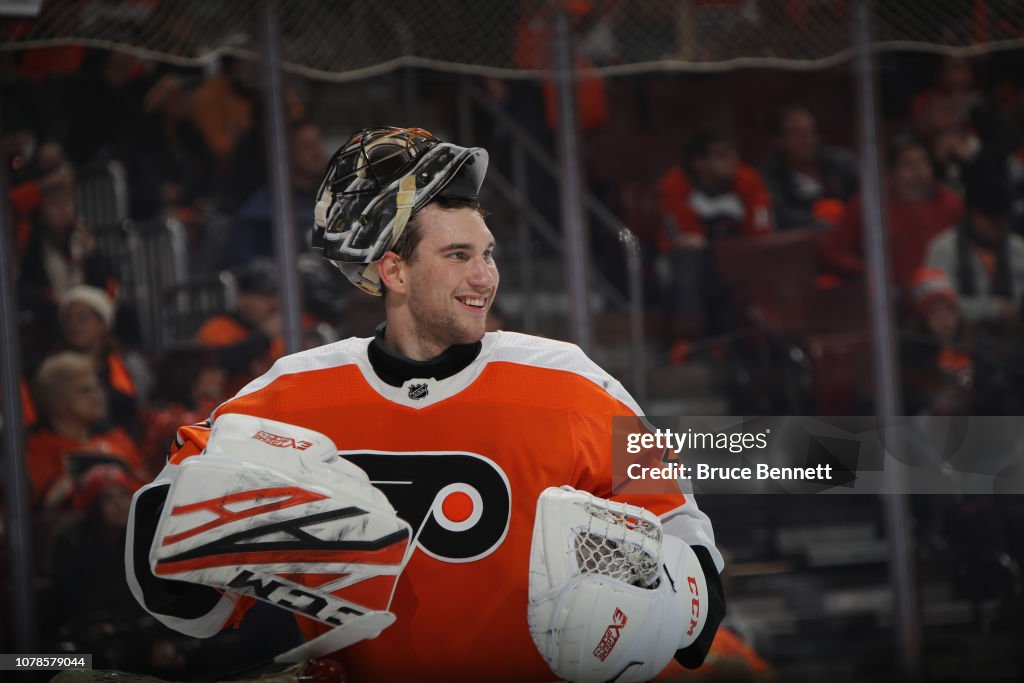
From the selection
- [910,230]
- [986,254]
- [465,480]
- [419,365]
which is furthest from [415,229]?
[986,254]

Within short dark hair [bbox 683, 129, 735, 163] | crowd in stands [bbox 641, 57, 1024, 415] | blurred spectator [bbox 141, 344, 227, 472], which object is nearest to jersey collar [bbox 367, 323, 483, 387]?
blurred spectator [bbox 141, 344, 227, 472]

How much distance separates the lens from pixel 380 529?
1314mm

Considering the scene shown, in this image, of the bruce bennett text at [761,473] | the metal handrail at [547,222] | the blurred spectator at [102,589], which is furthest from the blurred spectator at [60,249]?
the bruce bennett text at [761,473]

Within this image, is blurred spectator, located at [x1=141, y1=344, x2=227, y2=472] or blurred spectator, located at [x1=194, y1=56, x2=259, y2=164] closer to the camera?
blurred spectator, located at [x1=141, y1=344, x2=227, y2=472]

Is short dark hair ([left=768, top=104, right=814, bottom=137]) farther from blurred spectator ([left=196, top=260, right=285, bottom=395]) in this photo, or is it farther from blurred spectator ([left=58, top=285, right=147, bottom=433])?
blurred spectator ([left=58, top=285, right=147, bottom=433])

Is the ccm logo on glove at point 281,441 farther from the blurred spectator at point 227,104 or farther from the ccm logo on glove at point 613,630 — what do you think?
the blurred spectator at point 227,104

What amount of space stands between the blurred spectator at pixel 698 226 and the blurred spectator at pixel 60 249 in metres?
1.79

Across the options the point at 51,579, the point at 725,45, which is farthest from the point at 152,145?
the point at 725,45

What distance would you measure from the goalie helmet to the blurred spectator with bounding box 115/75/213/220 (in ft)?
6.97

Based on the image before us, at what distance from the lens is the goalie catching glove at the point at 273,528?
1305 millimetres

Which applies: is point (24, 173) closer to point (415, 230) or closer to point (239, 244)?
point (239, 244)

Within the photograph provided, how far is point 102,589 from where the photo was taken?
336 centimetres

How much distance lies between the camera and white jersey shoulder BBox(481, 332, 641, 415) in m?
1.59

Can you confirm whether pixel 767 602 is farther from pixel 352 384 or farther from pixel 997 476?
pixel 352 384
